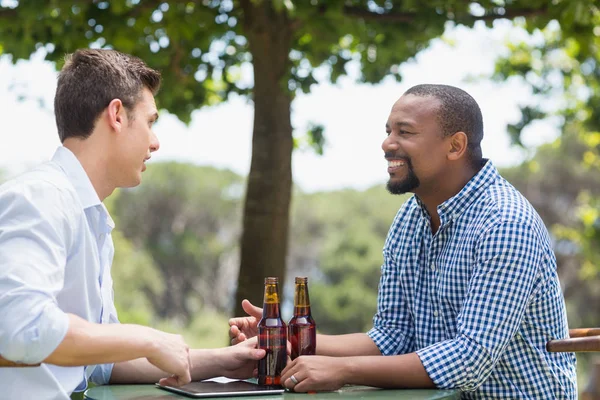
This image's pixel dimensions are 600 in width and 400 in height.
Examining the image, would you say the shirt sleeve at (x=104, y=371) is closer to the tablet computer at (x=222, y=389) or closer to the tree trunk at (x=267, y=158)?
the tablet computer at (x=222, y=389)

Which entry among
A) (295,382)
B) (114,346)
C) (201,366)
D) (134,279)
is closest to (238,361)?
(201,366)

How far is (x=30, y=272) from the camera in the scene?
6.07 ft

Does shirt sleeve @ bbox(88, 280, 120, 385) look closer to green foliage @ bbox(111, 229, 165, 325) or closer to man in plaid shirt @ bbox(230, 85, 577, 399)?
man in plaid shirt @ bbox(230, 85, 577, 399)

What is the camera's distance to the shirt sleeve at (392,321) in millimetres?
2965

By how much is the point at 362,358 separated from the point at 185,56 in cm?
425

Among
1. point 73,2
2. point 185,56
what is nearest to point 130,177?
point 73,2

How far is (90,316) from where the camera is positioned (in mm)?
2262

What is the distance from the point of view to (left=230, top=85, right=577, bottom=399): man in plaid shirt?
240 cm

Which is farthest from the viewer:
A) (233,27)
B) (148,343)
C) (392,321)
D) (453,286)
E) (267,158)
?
(233,27)

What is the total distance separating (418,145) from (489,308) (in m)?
0.63

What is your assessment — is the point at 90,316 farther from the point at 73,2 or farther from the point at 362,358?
the point at 73,2

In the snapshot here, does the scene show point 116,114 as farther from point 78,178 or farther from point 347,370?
point 347,370

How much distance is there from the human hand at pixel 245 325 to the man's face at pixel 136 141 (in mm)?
609

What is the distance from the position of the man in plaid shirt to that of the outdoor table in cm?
3
